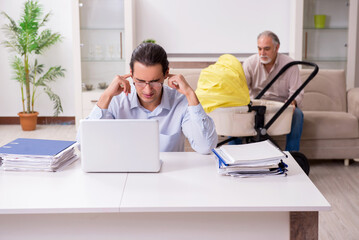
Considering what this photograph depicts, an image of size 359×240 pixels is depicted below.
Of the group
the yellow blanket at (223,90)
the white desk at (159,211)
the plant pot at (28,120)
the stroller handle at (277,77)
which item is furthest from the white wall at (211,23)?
the white desk at (159,211)

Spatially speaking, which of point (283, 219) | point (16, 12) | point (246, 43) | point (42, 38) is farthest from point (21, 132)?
point (283, 219)

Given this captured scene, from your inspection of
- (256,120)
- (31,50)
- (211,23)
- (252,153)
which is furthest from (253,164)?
(31,50)

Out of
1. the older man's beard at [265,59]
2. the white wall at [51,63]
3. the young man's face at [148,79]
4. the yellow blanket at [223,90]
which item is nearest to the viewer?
Result: the young man's face at [148,79]

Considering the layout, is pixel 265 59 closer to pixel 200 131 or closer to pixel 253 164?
pixel 200 131

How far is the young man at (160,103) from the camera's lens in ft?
6.40

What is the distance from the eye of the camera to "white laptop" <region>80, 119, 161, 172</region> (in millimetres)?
1628

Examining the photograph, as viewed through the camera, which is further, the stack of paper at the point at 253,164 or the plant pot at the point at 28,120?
the plant pot at the point at 28,120

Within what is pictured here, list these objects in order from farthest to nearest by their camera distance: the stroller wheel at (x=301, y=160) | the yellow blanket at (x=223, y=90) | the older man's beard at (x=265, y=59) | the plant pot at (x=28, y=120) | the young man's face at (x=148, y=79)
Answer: the plant pot at (x=28, y=120)
the older man's beard at (x=265, y=59)
the stroller wheel at (x=301, y=160)
the yellow blanket at (x=223, y=90)
the young man's face at (x=148, y=79)

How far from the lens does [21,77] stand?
17.0ft

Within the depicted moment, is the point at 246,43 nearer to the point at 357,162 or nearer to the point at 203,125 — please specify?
the point at 357,162

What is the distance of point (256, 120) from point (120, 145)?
1.72 metres

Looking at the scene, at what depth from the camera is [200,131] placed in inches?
79.9

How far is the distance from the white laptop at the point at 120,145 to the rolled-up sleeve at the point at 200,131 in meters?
0.35

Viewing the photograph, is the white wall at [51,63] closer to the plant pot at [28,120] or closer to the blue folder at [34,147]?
the plant pot at [28,120]
